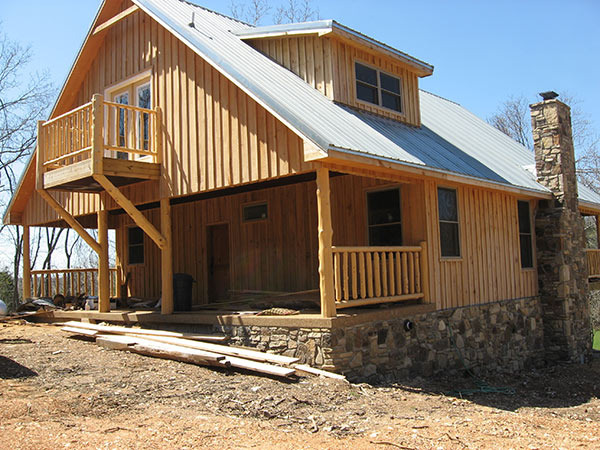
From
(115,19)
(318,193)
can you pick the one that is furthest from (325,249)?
(115,19)

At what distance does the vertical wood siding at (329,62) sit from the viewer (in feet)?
39.6

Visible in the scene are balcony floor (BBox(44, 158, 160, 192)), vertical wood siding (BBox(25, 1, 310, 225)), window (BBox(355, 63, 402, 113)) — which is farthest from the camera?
window (BBox(355, 63, 402, 113))

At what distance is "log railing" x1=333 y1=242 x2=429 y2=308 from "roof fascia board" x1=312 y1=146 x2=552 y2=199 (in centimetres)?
129

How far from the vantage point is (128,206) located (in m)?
11.6

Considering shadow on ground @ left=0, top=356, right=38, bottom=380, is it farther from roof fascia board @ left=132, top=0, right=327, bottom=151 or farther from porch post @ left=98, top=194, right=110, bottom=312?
roof fascia board @ left=132, top=0, right=327, bottom=151

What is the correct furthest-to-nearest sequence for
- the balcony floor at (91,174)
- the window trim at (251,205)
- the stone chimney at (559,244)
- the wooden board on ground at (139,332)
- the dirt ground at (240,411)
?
the stone chimney at (559,244), the window trim at (251,205), the balcony floor at (91,174), the wooden board on ground at (139,332), the dirt ground at (240,411)

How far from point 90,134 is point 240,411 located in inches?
288

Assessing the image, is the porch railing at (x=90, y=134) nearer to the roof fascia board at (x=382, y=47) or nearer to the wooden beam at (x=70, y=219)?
the wooden beam at (x=70, y=219)

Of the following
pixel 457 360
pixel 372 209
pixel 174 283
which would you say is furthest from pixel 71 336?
pixel 457 360

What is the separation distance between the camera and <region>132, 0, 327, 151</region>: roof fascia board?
888 cm

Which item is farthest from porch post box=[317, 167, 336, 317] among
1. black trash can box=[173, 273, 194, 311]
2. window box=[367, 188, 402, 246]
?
black trash can box=[173, 273, 194, 311]

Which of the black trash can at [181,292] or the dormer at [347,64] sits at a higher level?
the dormer at [347,64]

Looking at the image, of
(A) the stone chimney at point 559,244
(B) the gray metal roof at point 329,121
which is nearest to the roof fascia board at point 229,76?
(B) the gray metal roof at point 329,121

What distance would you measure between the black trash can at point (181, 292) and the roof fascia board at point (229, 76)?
4151 mm
